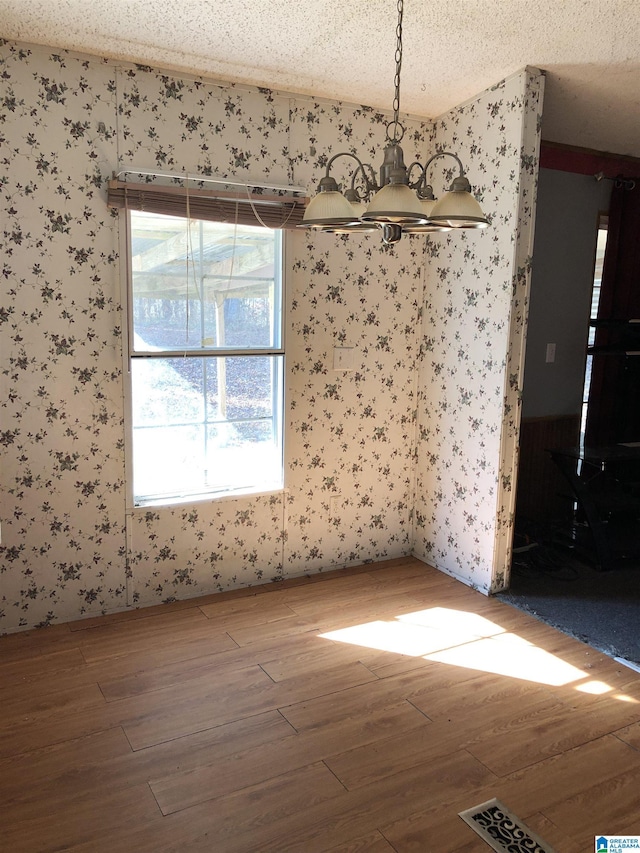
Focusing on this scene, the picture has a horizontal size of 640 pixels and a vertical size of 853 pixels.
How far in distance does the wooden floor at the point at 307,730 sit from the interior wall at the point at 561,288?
1.88 metres

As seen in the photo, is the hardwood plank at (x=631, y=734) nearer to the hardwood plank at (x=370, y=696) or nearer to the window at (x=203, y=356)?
the hardwood plank at (x=370, y=696)

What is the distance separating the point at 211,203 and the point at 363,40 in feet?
3.36

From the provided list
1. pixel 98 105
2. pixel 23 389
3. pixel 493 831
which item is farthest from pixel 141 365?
pixel 493 831

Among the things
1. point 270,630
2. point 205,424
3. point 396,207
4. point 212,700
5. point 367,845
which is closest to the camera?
point 396,207

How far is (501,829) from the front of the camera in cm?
206

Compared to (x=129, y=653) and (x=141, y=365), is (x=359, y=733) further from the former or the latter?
(x=141, y=365)

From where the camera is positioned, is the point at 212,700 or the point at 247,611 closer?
the point at 212,700

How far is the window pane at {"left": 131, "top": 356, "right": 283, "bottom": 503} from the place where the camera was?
3.48m

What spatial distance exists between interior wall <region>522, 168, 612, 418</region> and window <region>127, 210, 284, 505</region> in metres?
2.00

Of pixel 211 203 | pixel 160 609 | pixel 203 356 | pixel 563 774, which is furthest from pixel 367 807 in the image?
pixel 211 203

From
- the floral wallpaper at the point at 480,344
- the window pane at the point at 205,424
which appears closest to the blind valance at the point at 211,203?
the window pane at the point at 205,424

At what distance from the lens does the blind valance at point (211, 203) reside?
3.21 meters

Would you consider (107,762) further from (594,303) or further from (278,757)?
(594,303)
